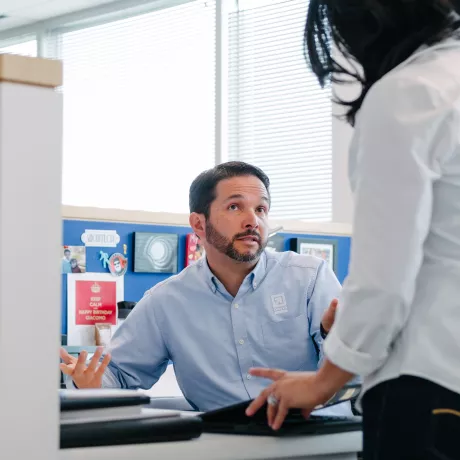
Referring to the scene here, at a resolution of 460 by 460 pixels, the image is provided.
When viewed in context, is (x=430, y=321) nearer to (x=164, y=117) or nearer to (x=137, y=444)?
(x=137, y=444)

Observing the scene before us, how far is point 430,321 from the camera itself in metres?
0.98

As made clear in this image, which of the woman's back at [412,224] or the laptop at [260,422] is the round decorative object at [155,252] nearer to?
the laptop at [260,422]

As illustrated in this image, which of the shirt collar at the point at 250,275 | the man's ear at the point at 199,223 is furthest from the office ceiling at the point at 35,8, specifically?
the shirt collar at the point at 250,275

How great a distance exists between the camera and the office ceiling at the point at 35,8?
6.05m

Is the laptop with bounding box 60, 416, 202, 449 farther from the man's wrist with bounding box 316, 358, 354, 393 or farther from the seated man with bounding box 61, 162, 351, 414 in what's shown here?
the seated man with bounding box 61, 162, 351, 414

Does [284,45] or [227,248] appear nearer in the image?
[227,248]

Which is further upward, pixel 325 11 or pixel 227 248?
pixel 325 11

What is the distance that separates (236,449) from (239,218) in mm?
1282

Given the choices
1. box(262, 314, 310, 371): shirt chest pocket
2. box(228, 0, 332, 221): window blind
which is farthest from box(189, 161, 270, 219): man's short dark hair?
box(228, 0, 332, 221): window blind

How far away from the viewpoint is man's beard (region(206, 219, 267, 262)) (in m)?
2.29

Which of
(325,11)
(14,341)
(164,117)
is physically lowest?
(14,341)

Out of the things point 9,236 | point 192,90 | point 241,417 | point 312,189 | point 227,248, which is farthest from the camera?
point 192,90

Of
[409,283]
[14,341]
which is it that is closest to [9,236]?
[14,341]

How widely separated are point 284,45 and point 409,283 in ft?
15.1
